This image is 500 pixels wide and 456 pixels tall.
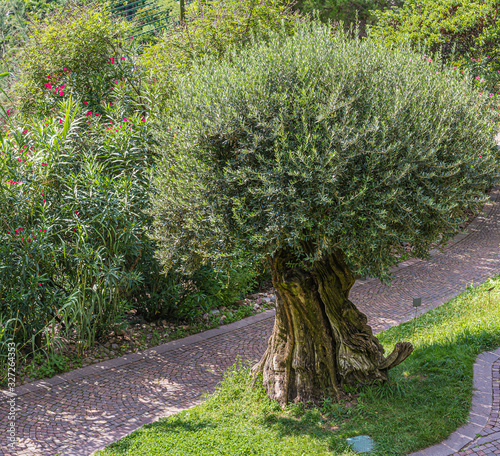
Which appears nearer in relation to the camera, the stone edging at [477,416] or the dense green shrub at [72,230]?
the stone edging at [477,416]

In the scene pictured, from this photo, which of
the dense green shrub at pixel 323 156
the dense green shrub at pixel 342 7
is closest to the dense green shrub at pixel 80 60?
the dense green shrub at pixel 323 156

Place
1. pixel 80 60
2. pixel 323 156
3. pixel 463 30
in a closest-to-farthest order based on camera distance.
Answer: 1. pixel 323 156
2. pixel 80 60
3. pixel 463 30

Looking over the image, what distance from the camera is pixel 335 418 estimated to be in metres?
5.16

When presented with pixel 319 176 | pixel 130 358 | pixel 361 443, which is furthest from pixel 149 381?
pixel 319 176

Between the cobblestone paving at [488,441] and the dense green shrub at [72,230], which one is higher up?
the dense green shrub at [72,230]

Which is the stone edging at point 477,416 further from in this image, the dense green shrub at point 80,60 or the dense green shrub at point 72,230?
the dense green shrub at point 80,60

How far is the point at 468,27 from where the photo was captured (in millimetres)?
12852

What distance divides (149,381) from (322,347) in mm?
2603

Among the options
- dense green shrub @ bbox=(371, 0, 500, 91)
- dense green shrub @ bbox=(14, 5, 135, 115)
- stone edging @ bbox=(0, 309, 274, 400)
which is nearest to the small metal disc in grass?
stone edging @ bbox=(0, 309, 274, 400)

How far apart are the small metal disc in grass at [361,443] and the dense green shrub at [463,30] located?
10479 mm

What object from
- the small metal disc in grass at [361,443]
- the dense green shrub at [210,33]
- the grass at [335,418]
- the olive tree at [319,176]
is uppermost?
the dense green shrub at [210,33]

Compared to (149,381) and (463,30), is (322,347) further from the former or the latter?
(463,30)

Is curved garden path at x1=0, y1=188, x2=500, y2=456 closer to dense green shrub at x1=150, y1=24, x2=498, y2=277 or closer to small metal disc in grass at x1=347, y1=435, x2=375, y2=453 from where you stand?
small metal disc in grass at x1=347, y1=435, x2=375, y2=453

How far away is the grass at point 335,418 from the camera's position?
474cm
